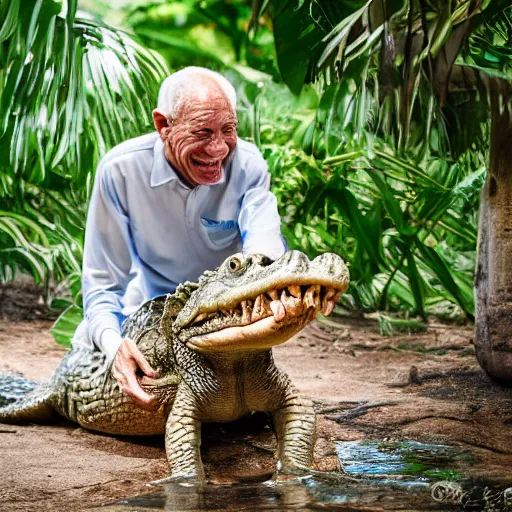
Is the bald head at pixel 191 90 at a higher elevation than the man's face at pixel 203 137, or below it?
higher

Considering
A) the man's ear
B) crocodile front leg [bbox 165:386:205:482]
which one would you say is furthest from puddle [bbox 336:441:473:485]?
the man's ear

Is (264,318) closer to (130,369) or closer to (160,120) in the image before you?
(130,369)

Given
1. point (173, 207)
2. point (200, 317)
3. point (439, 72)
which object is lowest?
point (200, 317)

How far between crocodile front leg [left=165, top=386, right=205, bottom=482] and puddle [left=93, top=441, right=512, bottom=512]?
11 cm

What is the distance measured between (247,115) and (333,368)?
1952mm

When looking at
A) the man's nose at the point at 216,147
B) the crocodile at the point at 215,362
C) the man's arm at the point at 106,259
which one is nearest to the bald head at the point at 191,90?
the man's nose at the point at 216,147

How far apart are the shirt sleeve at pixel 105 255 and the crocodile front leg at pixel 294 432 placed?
2.02 ft

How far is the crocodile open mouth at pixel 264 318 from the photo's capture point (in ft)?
7.15

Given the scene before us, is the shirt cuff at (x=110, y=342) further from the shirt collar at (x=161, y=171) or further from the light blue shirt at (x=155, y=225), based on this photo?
the shirt collar at (x=161, y=171)

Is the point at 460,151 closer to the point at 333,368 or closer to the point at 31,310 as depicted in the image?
the point at 333,368

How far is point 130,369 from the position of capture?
266 cm

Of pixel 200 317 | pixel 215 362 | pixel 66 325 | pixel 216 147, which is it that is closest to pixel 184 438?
pixel 215 362

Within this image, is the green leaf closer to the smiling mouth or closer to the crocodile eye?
the smiling mouth

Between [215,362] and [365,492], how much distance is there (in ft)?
2.19
